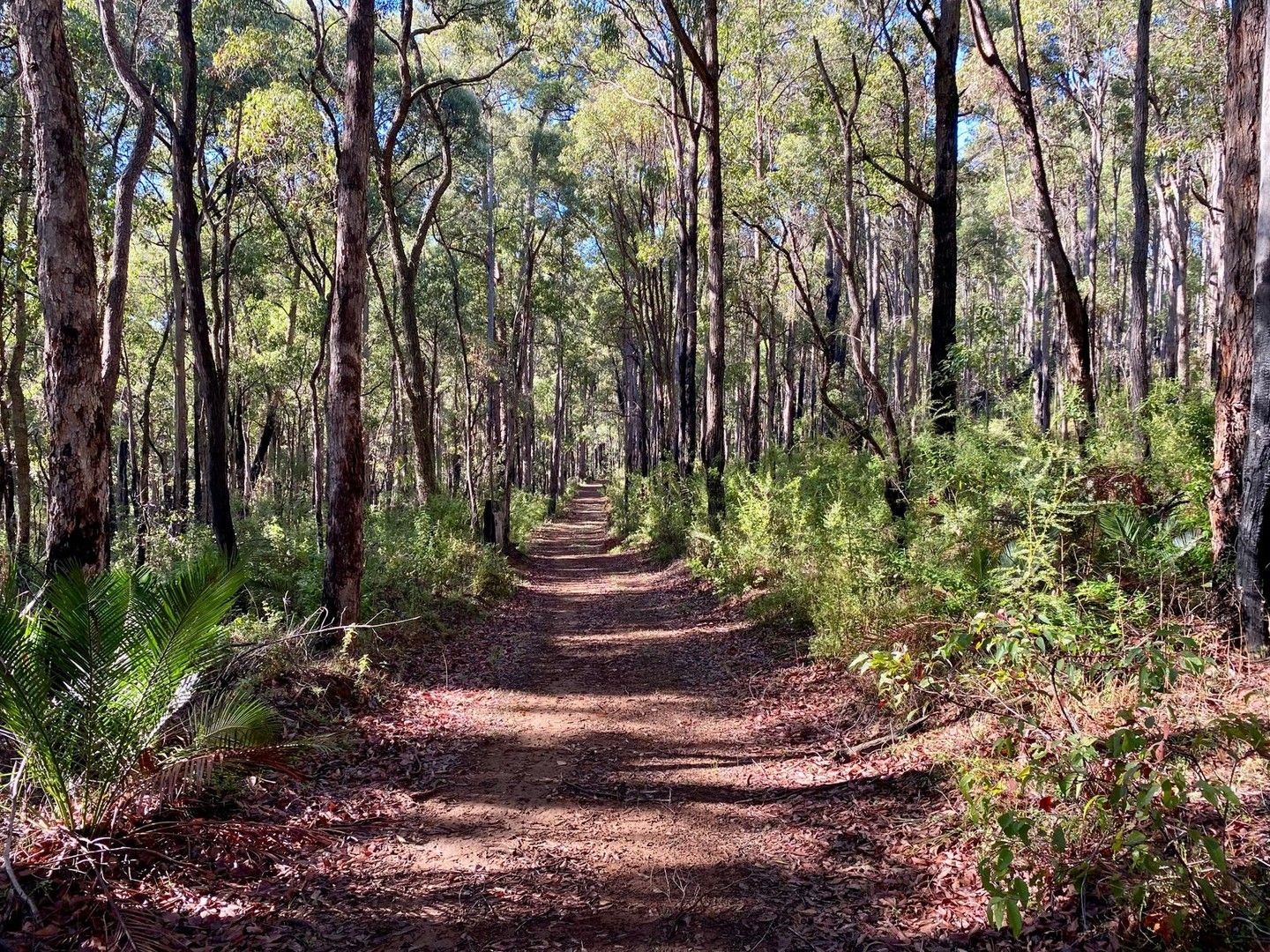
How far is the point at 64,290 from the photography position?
223 inches

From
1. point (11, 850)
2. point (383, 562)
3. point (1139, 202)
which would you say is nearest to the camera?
point (11, 850)

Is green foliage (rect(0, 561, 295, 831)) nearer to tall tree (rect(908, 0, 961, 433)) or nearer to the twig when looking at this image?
the twig

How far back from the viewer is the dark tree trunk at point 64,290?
219 inches

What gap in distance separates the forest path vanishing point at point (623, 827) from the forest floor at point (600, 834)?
0.05 feet

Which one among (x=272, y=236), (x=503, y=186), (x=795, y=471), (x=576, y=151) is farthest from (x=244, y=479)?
(x=795, y=471)

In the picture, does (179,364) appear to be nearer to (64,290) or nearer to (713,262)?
(713,262)

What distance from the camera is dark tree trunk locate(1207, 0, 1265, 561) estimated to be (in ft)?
13.5

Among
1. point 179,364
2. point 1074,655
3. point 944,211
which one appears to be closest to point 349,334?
point 944,211

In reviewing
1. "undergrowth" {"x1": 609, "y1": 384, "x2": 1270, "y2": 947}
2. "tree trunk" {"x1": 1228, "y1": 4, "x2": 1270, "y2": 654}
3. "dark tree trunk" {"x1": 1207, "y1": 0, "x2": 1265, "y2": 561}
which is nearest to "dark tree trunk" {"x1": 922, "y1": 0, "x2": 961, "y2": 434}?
"undergrowth" {"x1": 609, "y1": 384, "x2": 1270, "y2": 947}

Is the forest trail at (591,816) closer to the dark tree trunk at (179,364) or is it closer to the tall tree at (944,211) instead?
the tall tree at (944,211)

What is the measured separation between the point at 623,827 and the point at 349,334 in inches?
221

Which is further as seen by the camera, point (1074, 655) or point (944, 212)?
point (944, 212)

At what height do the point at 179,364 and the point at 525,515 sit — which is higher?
the point at 179,364

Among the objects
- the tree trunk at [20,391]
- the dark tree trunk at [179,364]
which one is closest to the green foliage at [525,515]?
the dark tree trunk at [179,364]
